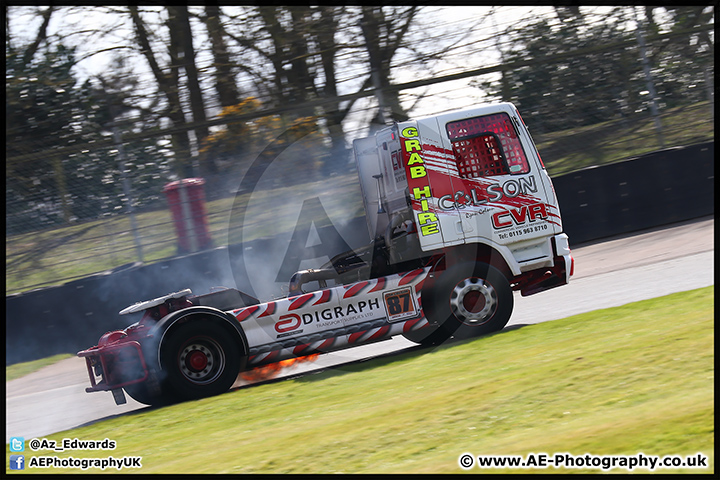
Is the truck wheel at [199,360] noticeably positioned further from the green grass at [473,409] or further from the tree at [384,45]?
the tree at [384,45]

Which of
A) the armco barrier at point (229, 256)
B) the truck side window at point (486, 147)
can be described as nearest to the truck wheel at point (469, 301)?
the truck side window at point (486, 147)

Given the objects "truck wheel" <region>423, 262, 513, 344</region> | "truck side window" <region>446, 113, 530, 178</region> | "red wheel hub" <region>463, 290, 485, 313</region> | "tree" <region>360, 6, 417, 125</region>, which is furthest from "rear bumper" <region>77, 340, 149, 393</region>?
"tree" <region>360, 6, 417, 125</region>

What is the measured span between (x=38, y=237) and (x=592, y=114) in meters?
9.89

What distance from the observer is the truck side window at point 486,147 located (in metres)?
7.80

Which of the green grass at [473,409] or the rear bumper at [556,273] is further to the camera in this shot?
the rear bumper at [556,273]

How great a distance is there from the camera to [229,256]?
11.6 meters

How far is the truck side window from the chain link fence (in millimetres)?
4066

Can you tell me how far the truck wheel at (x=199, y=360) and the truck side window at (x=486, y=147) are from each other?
119 inches

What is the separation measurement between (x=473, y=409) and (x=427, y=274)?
281 centimetres

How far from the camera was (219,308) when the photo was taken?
25.0 feet

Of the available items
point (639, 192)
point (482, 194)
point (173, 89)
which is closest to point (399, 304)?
point (482, 194)

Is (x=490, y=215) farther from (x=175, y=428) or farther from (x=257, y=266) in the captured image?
(x=257, y=266)

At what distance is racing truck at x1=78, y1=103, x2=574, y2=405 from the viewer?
714cm

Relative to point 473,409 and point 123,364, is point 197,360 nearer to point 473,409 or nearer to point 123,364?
point 123,364
